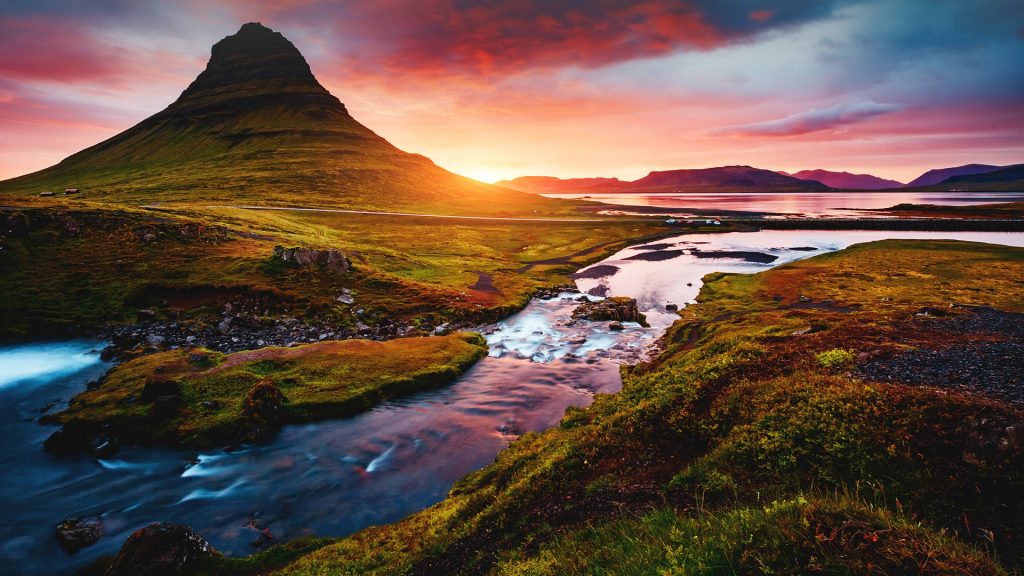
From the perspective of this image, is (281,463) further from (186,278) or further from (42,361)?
(186,278)

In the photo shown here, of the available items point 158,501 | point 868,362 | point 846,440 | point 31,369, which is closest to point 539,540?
point 846,440

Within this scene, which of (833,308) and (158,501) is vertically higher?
(833,308)

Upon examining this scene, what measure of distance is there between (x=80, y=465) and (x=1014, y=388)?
36409 millimetres

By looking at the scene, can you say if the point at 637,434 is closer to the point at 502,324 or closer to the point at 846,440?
the point at 846,440

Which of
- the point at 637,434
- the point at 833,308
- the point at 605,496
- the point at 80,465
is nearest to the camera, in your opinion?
the point at 605,496

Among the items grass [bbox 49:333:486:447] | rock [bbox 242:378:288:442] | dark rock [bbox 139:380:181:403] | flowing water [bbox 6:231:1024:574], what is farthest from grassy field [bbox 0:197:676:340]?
rock [bbox 242:378:288:442]

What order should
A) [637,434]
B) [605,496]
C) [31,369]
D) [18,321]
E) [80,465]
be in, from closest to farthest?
[605,496]
[637,434]
[80,465]
[31,369]
[18,321]

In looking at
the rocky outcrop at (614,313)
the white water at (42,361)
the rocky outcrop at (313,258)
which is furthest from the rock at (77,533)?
the rocky outcrop at (313,258)

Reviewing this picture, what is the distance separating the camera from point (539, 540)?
9.85 meters

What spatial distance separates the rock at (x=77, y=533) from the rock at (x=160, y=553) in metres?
6.66

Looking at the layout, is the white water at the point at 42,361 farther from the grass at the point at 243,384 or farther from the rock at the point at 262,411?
the rock at the point at 262,411

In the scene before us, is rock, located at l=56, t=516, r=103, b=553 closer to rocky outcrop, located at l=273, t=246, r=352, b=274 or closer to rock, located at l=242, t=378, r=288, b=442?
rock, located at l=242, t=378, r=288, b=442

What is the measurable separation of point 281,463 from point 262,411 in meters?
4.20

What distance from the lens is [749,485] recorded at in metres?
9.42
